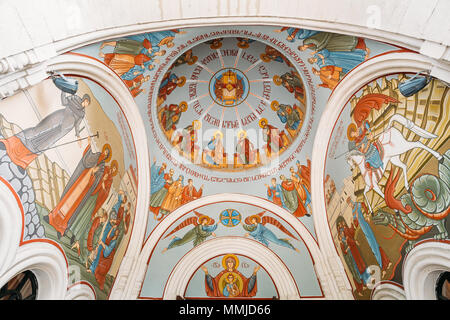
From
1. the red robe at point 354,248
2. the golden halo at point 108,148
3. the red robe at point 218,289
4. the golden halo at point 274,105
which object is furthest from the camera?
the red robe at point 218,289

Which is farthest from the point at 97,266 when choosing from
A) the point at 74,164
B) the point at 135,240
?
the point at 74,164

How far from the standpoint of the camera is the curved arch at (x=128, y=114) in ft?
16.2

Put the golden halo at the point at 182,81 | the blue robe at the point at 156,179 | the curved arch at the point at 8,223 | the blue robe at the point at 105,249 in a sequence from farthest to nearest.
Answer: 1. the blue robe at the point at 156,179
2. the golden halo at the point at 182,81
3. the blue robe at the point at 105,249
4. the curved arch at the point at 8,223

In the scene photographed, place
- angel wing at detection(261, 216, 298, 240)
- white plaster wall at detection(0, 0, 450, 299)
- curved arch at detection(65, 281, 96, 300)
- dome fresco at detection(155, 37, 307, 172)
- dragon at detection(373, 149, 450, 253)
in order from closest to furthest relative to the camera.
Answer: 1. white plaster wall at detection(0, 0, 450, 299)
2. dragon at detection(373, 149, 450, 253)
3. curved arch at detection(65, 281, 96, 300)
4. dome fresco at detection(155, 37, 307, 172)
5. angel wing at detection(261, 216, 298, 240)

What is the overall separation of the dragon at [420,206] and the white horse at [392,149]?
20 centimetres

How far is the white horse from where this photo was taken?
16.4 feet

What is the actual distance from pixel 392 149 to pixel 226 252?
565cm

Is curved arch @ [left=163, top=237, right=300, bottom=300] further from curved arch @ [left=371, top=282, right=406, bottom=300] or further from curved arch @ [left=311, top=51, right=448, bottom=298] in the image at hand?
curved arch @ [left=371, top=282, right=406, bottom=300]

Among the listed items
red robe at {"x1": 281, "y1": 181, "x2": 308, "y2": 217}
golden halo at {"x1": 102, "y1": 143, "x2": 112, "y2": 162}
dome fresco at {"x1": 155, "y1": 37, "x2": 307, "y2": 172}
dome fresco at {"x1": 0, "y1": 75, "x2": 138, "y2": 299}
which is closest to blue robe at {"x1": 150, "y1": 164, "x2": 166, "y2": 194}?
dome fresco at {"x1": 0, "y1": 75, "x2": 138, "y2": 299}

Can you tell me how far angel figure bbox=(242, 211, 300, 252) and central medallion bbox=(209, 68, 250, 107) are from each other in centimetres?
340

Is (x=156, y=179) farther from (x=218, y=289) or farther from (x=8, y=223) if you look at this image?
(x=8, y=223)

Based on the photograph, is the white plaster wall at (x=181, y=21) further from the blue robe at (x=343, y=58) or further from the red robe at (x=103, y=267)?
the red robe at (x=103, y=267)

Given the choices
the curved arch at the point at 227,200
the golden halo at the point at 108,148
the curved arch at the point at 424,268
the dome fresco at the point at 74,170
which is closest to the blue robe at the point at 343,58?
the curved arch at the point at 424,268

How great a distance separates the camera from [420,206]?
5.09 m
